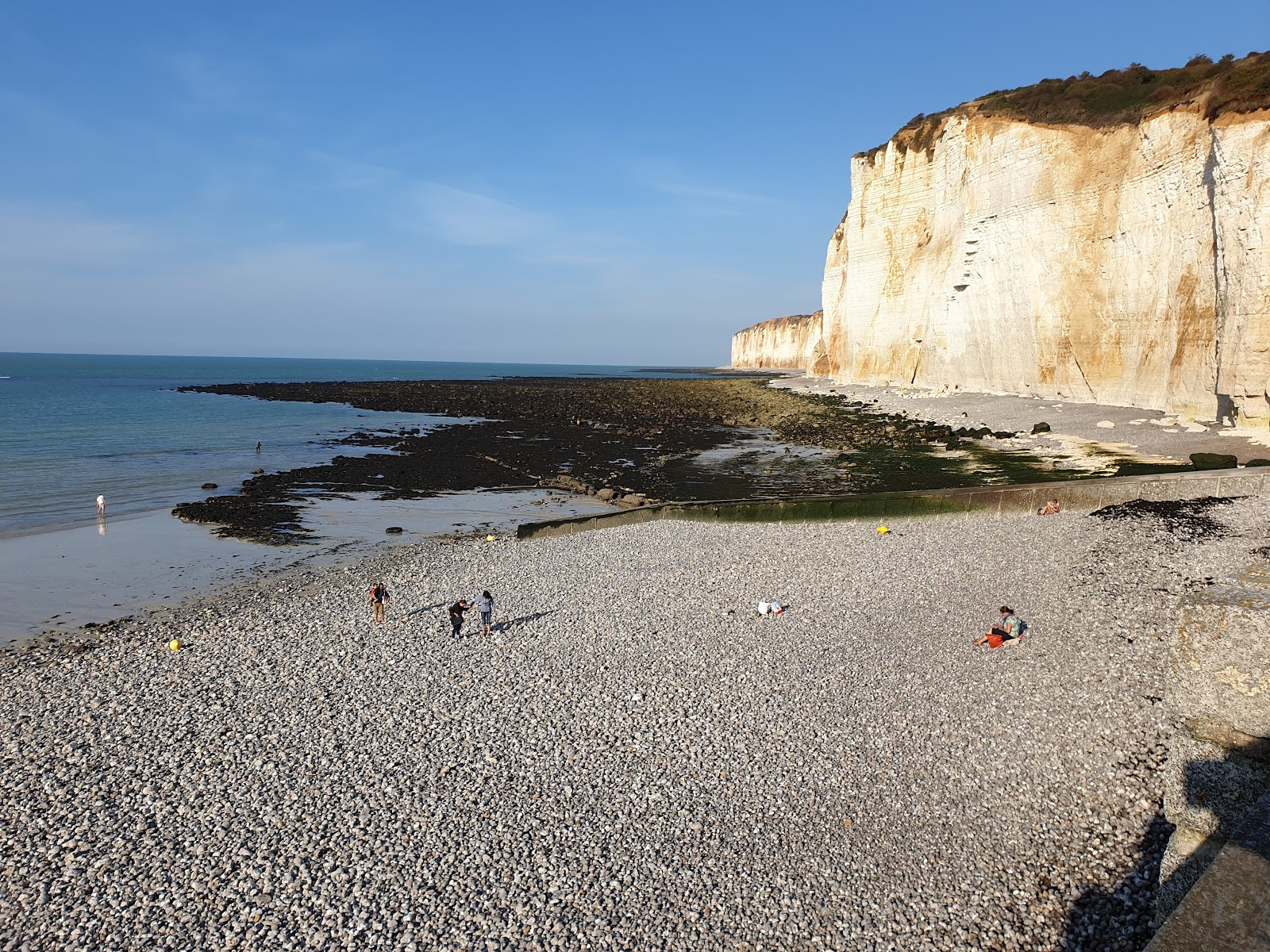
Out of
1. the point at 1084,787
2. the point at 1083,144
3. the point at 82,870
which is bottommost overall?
the point at 82,870

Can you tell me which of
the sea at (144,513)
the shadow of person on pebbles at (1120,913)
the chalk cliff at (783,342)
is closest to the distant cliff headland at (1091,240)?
the sea at (144,513)

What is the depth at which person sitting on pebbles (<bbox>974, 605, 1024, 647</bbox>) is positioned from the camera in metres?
11.9

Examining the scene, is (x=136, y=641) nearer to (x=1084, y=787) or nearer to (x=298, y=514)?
(x=298, y=514)

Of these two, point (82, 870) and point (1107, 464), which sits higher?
point (1107, 464)

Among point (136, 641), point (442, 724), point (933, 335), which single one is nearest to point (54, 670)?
point (136, 641)

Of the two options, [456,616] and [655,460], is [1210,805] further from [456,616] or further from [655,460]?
[655,460]

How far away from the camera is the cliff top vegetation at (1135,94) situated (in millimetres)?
27266

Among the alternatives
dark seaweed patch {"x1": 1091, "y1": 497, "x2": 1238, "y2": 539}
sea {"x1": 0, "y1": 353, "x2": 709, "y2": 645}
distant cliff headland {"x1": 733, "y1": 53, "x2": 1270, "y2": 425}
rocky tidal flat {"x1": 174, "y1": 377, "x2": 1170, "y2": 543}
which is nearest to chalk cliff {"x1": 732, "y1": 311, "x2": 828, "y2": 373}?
distant cliff headland {"x1": 733, "y1": 53, "x2": 1270, "y2": 425}

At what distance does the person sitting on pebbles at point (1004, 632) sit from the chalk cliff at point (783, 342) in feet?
400

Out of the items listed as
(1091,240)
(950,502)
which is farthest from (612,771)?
(1091,240)

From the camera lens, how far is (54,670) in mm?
11984

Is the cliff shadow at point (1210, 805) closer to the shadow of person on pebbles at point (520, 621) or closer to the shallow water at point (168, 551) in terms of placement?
the shadow of person on pebbles at point (520, 621)

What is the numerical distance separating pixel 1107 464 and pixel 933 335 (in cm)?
2905

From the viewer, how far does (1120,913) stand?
6348 mm
